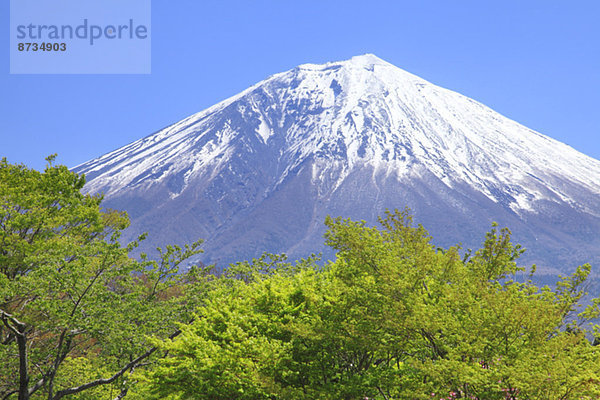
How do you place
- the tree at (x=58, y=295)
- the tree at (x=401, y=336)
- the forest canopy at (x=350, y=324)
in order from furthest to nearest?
the tree at (x=58, y=295) → the forest canopy at (x=350, y=324) → the tree at (x=401, y=336)

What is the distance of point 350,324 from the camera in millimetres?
12633

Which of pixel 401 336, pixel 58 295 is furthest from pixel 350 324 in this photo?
pixel 58 295

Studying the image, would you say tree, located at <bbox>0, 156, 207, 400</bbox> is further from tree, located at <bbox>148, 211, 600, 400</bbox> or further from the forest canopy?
tree, located at <bbox>148, 211, 600, 400</bbox>

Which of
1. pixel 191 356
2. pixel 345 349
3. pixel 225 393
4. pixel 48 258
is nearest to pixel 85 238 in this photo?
pixel 48 258

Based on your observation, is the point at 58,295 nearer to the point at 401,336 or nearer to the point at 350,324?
the point at 350,324

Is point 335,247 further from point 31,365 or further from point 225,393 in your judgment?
point 31,365

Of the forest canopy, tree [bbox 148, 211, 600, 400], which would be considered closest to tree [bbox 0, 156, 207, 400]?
the forest canopy

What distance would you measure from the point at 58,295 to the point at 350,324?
35.1 ft

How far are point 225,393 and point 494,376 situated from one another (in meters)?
6.31

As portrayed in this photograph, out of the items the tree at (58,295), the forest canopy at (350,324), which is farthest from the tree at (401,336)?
the tree at (58,295)

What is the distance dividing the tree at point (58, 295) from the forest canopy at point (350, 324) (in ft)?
0.26

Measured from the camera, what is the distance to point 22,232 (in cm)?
1811

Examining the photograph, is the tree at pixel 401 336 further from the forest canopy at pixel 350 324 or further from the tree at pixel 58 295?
the tree at pixel 58 295

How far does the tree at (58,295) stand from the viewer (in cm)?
1543
